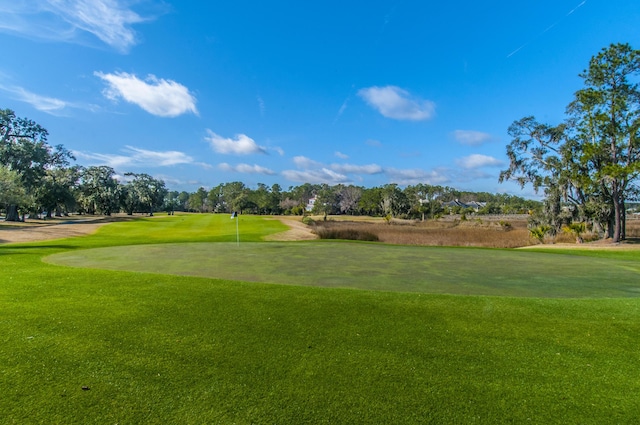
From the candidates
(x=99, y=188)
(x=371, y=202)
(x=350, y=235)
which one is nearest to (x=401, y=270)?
(x=350, y=235)

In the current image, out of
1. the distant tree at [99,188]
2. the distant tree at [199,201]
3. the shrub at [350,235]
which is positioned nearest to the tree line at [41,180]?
the distant tree at [99,188]

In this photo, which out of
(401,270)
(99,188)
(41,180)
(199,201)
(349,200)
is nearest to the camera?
(401,270)

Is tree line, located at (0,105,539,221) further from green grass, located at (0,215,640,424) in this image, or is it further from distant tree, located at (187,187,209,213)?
green grass, located at (0,215,640,424)

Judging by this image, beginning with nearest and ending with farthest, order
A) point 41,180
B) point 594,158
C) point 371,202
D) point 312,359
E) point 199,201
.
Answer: point 312,359, point 594,158, point 41,180, point 371,202, point 199,201

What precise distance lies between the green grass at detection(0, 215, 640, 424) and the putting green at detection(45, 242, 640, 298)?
5.46 feet

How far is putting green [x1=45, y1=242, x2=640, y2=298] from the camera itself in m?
8.35

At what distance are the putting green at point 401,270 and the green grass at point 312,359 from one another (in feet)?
5.46

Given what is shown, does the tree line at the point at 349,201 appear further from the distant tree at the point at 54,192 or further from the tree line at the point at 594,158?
the distant tree at the point at 54,192

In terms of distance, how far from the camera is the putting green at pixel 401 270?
8352 mm

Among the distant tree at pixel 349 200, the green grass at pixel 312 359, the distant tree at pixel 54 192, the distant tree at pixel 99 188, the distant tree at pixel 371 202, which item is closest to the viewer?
the green grass at pixel 312 359

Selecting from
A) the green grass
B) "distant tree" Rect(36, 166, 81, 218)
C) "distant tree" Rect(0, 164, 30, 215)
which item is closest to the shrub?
the green grass

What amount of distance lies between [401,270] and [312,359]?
712 centimetres

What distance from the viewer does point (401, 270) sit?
1060cm

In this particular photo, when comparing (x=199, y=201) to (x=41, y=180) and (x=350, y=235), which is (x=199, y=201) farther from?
(x=350, y=235)
